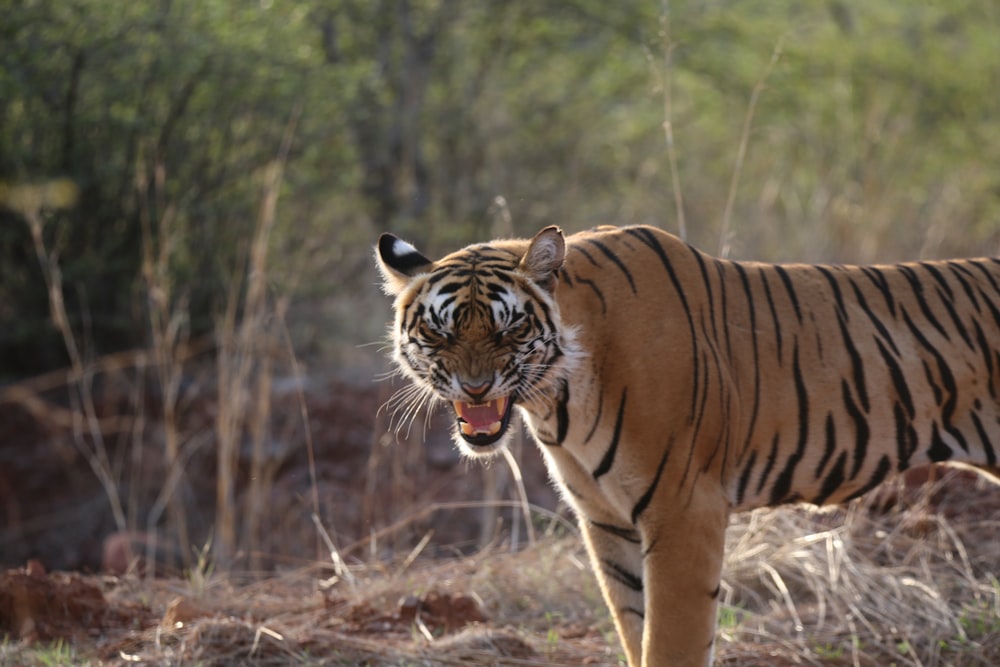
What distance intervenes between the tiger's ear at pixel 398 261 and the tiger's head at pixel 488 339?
9cm

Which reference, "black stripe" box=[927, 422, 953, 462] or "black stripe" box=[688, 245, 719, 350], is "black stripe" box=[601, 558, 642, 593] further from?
"black stripe" box=[927, 422, 953, 462]

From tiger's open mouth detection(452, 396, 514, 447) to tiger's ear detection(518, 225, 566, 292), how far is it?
380 millimetres

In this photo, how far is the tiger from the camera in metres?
3.60

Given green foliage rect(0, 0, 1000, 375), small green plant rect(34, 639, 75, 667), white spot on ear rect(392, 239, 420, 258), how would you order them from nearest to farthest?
white spot on ear rect(392, 239, 420, 258)
small green plant rect(34, 639, 75, 667)
green foliage rect(0, 0, 1000, 375)

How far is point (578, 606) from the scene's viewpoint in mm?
5348

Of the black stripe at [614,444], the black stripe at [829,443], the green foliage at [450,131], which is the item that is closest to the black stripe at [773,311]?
the black stripe at [829,443]

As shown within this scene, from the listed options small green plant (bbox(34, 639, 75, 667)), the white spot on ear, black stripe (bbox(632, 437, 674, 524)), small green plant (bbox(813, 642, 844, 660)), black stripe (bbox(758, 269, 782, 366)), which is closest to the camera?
black stripe (bbox(632, 437, 674, 524))

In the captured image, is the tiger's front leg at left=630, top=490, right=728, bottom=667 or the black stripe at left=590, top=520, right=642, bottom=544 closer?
the tiger's front leg at left=630, top=490, right=728, bottom=667

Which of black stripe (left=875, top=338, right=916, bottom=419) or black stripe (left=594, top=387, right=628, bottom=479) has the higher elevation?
black stripe (left=875, top=338, right=916, bottom=419)

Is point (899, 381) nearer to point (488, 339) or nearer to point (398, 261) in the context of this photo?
point (488, 339)

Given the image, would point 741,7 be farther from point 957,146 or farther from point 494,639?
point 494,639

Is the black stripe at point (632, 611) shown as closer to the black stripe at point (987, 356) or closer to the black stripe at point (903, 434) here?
the black stripe at point (903, 434)

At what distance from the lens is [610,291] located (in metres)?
3.83

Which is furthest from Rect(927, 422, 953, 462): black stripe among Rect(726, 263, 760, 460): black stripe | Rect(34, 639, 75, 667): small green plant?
Rect(34, 639, 75, 667): small green plant
